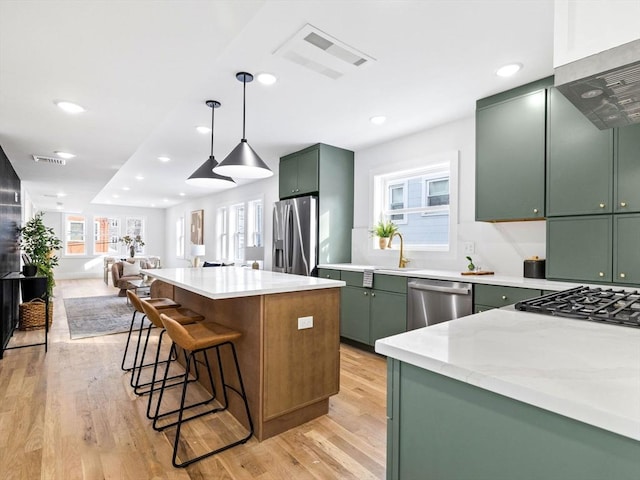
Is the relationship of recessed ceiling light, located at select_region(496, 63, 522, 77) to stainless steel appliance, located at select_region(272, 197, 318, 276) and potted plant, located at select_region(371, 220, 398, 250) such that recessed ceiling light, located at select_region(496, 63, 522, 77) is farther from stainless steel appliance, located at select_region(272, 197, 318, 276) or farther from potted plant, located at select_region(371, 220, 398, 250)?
stainless steel appliance, located at select_region(272, 197, 318, 276)

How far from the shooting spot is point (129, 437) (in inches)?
82.2

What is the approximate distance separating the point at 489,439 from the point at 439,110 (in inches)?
120

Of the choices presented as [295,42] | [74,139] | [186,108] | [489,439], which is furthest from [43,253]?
[489,439]

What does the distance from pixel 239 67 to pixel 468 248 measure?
2618 millimetres

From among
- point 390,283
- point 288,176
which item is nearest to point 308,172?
point 288,176

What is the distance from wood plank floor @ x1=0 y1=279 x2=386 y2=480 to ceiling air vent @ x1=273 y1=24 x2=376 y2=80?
243 centimetres

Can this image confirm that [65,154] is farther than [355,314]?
Yes

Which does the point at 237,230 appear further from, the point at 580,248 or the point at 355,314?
the point at 580,248

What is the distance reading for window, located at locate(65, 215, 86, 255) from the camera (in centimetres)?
1099

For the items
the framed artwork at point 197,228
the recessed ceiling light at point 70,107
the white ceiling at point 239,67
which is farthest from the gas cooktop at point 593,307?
the framed artwork at point 197,228

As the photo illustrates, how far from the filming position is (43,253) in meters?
4.67

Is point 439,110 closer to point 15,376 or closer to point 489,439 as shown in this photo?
point 489,439

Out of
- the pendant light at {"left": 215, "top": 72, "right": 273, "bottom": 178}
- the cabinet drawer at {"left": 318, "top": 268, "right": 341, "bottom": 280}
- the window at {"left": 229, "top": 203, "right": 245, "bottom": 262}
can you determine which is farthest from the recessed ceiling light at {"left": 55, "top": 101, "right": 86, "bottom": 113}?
the window at {"left": 229, "top": 203, "right": 245, "bottom": 262}

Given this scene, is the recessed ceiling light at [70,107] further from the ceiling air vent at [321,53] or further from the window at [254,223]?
the window at [254,223]
